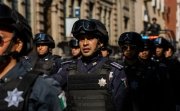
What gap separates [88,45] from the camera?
18.8ft

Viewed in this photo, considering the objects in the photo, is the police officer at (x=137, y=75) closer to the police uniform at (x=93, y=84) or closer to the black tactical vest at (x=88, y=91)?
the police uniform at (x=93, y=84)

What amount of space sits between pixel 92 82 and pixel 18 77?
2331 mm

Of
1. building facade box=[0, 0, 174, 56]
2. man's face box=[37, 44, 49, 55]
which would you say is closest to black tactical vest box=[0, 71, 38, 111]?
man's face box=[37, 44, 49, 55]

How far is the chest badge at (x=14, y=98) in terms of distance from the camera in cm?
301

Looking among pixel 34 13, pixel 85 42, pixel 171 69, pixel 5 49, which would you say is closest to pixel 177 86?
pixel 171 69

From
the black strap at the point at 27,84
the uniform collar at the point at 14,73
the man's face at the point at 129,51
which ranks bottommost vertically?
the man's face at the point at 129,51

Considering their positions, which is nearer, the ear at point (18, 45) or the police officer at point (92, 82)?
the ear at point (18, 45)

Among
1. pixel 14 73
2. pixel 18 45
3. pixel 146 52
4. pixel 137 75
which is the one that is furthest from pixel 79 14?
pixel 14 73

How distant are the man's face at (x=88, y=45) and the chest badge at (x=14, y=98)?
2.67 meters

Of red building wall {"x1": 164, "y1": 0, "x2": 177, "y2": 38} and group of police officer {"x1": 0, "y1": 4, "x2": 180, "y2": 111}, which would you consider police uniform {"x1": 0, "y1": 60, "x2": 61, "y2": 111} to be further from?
red building wall {"x1": 164, "y1": 0, "x2": 177, "y2": 38}

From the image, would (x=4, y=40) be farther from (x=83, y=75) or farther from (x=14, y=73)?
(x=83, y=75)

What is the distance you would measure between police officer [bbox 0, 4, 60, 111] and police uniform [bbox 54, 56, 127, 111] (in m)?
2.06

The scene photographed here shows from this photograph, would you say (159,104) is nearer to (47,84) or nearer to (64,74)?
(64,74)

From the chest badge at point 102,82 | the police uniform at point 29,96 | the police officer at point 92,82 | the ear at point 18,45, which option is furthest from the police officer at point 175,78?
the police uniform at point 29,96
